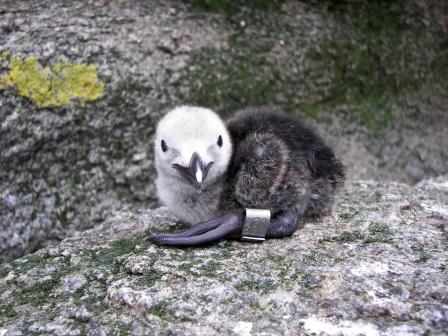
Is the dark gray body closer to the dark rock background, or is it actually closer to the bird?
the bird

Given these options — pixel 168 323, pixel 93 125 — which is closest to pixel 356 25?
pixel 93 125

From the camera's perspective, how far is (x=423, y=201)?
12.4 ft

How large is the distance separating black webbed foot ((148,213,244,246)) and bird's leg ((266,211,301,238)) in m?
0.18

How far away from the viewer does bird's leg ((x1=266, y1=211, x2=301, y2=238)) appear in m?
3.31

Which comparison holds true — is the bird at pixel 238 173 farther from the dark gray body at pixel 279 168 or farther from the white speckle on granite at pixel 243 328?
the white speckle on granite at pixel 243 328

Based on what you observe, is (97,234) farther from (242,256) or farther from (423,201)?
(423,201)

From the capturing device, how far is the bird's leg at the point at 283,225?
10.9 ft

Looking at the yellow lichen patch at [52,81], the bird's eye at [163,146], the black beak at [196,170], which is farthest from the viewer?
the yellow lichen patch at [52,81]

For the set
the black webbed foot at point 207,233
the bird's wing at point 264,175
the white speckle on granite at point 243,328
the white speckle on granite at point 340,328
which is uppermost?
the bird's wing at point 264,175

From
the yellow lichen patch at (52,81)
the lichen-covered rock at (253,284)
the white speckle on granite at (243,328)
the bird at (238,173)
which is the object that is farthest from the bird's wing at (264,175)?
the yellow lichen patch at (52,81)

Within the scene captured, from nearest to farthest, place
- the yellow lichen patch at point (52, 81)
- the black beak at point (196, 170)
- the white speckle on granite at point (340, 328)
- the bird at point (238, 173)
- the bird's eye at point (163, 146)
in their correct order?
the white speckle on granite at point (340, 328) < the black beak at point (196, 170) < the bird at point (238, 173) < the bird's eye at point (163, 146) < the yellow lichen patch at point (52, 81)

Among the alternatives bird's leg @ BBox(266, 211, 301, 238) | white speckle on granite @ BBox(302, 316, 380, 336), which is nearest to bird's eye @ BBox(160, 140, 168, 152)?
bird's leg @ BBox(266, 211, 301, 238)

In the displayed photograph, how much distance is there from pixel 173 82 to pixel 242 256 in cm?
210

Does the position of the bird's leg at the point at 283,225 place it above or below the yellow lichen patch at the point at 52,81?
below
